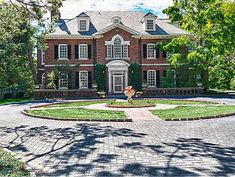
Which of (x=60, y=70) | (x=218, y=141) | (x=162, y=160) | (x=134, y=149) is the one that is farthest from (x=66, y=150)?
(x=60, y=70)

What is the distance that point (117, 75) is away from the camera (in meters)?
39.3

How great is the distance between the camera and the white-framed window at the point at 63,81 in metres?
38.5

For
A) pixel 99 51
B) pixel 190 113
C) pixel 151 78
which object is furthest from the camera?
pixel 151 78

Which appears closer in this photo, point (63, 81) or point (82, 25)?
point (63, 81)

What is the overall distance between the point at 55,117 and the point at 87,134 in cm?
530

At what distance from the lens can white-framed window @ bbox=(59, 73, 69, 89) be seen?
126 feet

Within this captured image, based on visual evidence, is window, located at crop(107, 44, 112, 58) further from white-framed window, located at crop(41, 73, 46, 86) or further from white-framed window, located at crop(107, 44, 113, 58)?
white-framed window, located at crop(41, 73, 46, 86)

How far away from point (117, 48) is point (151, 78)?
5.88 meters

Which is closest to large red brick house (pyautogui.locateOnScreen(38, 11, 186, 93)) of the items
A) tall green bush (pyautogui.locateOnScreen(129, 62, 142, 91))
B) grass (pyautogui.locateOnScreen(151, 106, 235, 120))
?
tall green bush (pyautogui.locateOnScreen(129, 62, 142, 91))

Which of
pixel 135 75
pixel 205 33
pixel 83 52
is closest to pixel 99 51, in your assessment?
pixel 83 52

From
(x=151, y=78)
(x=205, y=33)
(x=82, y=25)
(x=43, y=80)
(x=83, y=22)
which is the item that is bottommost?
(x=43, y=80)

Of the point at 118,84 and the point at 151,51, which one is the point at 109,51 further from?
the point at 151,51

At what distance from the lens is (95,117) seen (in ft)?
56.0

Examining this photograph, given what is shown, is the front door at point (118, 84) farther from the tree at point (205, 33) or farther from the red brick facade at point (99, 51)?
the tree at point (205, 33)
